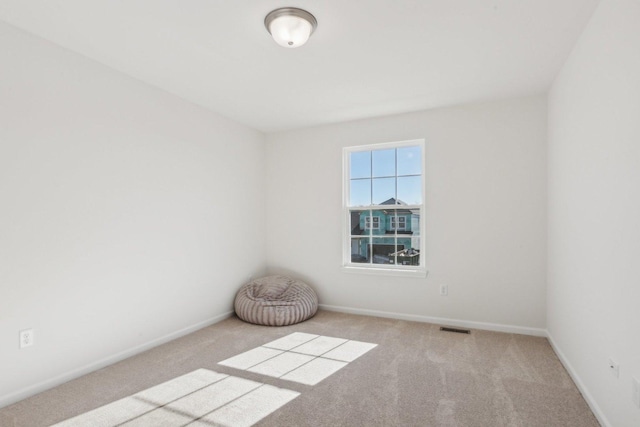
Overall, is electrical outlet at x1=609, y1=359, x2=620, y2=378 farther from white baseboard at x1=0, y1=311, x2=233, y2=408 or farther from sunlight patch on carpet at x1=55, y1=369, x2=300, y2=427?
white baseboard at x1=0, y1=311, x2=233, y2=408

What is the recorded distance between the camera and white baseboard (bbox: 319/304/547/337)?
3.46 meters

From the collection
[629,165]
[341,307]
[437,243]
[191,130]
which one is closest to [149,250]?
[191,130]

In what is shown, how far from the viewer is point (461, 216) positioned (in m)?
3.75

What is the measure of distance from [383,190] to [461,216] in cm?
100

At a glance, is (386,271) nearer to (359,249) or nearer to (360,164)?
(359,249)

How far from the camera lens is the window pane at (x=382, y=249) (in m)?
4.22

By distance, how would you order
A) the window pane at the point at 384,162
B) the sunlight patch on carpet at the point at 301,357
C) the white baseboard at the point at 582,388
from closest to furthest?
the white baseboard at the point at 582,388 → the sunlight patch on carpet at the point at 301,357 → the window pane at the point at 384,162

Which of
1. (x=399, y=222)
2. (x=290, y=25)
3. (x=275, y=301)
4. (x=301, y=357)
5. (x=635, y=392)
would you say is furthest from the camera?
(x=399, y=222)

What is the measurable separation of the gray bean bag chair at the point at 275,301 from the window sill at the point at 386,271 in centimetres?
60

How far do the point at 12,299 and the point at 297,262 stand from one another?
301 cm

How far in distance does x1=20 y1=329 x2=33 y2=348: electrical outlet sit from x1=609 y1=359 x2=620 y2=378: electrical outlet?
3.64 m

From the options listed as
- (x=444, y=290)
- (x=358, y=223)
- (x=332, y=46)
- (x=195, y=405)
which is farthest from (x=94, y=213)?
(x=444, y=290)

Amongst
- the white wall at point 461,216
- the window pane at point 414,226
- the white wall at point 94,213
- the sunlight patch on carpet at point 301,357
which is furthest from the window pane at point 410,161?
the white wall at point 94,213

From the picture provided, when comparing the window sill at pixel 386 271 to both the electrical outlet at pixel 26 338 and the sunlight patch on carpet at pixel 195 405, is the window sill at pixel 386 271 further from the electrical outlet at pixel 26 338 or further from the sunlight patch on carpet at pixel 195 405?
the electrical outlet at pixel 26 338
